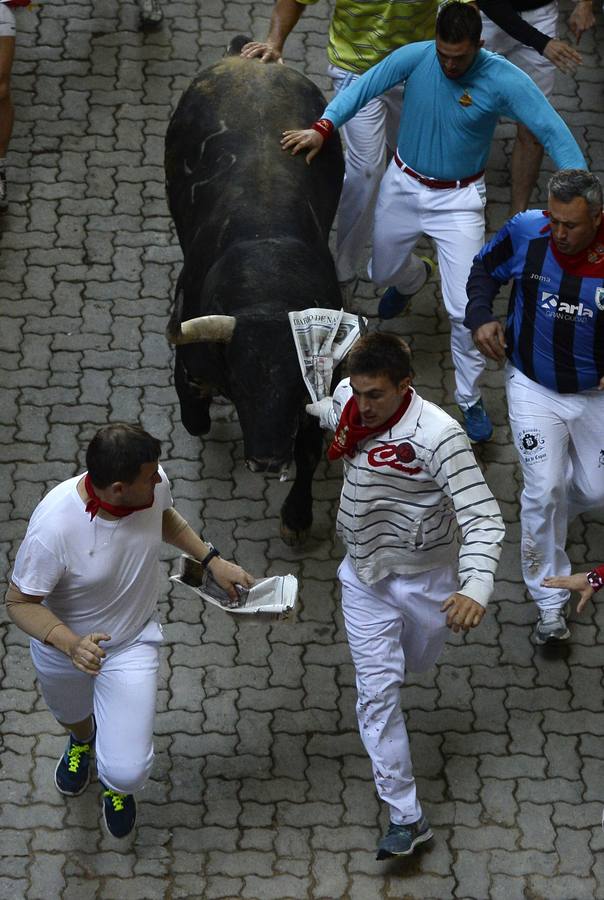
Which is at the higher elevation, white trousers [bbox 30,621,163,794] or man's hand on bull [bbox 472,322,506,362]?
man's hand on bull [bbox 472,322,506,362]

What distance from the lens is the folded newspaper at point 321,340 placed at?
651 cm

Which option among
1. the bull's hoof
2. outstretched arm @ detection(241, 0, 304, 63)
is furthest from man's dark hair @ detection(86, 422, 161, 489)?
outstretched arm @ detection(241, 0, 304, 63)

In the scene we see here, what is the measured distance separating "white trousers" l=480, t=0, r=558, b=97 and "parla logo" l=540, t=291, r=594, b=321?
2846 mm

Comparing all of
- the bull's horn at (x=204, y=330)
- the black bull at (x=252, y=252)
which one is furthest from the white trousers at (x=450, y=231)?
the bull's horn at (x=204, y=330)

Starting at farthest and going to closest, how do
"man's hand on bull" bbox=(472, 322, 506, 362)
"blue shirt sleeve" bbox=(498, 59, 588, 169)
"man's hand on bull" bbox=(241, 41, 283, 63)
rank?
"man's hand on bull" bbox=(241, 41, 283, 63)
"blue shirt sleeve" bbox=(498, 59, 588, 169)
"man's hand on bull" bbox=(472, 322, 506, 362)

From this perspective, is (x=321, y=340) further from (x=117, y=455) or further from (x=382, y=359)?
(x=117, y=455)

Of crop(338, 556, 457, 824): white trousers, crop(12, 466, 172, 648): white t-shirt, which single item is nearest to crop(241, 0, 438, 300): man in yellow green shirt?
crop(338, 556, 457, 824): white trousers

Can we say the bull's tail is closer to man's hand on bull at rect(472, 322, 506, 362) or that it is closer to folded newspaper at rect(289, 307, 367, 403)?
folded newspaper at rect(289, 307, 367, 403)

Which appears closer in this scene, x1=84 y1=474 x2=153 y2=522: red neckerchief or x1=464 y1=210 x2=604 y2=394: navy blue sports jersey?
x1=84 y1=474 x2=153 y2=522: red neckerchief

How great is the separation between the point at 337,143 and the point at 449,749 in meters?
3.42

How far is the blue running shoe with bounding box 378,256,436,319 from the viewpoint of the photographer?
8.53 m

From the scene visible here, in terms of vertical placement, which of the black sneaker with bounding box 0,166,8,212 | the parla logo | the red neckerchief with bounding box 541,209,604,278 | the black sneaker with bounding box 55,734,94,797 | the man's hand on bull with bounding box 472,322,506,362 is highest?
the red neckerchief with bounding box 541,209,604,278

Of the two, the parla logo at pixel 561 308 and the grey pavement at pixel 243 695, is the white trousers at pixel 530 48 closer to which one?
the grey pavement at pixel 243 695

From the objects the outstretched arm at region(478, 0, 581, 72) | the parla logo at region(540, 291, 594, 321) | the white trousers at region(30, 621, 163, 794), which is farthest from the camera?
the outstretched arm at region(478, 0, 581, 72)
